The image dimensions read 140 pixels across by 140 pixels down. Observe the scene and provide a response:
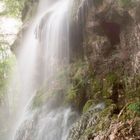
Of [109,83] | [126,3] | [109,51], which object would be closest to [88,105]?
[109,83]

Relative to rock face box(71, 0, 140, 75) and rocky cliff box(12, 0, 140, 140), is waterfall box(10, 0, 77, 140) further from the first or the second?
rock face box(71, 0, 140, 75)

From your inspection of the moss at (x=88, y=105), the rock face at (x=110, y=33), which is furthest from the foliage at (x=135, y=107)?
the moss at (x=88, y=105)

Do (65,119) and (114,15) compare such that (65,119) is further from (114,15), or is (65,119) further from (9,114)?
(9,114)

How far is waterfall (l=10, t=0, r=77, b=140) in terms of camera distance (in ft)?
35.4

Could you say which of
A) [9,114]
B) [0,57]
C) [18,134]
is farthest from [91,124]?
[0,57]

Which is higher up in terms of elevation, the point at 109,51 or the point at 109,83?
the point at 109,51

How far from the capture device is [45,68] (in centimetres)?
1720

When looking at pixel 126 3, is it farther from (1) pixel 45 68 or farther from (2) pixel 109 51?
(1) pixel 45 68

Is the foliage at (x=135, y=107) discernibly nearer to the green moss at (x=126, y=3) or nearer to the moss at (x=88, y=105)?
the moss at (x=88, y=105)

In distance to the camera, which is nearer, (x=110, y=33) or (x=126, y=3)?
(x=126, y=3)

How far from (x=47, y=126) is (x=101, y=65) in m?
2.91

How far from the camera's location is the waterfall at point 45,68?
10797 millimetres

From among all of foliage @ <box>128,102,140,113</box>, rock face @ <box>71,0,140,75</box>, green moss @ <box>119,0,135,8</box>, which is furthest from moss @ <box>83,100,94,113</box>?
green moss @ <box>119,0,135,8</box>

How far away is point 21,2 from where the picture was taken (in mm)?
22156
